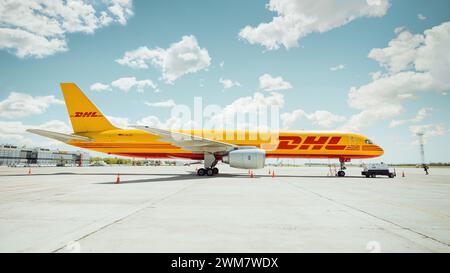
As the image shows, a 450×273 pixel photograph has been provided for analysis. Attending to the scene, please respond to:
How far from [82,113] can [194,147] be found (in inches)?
464

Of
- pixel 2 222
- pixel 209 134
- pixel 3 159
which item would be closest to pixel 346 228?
pixel 2 222

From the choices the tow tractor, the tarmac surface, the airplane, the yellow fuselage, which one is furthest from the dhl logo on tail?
the tow tractor

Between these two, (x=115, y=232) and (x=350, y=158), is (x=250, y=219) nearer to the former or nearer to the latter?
(x=115, y=232)

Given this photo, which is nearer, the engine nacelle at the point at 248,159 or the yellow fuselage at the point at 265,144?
the engine nacelle at the point at 248,159

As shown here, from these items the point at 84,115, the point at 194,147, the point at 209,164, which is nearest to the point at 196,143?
the point at 194,147

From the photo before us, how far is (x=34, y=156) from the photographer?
326 ft

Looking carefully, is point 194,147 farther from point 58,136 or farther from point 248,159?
point 58,136

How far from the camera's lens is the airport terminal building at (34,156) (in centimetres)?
8838

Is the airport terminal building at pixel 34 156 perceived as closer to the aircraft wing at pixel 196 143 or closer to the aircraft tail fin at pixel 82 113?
the aircraft tail fin at pixel 82 113

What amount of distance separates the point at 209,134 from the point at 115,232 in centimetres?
1859

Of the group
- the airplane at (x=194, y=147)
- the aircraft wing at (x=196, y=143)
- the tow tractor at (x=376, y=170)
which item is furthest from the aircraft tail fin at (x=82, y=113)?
the tow tractor at (x=376, y=170)

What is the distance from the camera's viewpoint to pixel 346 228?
4.64 metres

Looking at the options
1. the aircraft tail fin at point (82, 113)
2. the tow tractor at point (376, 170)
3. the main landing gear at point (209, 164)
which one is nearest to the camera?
the main landing gear at point (209, 164)

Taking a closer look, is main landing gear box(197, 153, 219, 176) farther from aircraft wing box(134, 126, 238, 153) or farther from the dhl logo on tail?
the dhl logo on tail
